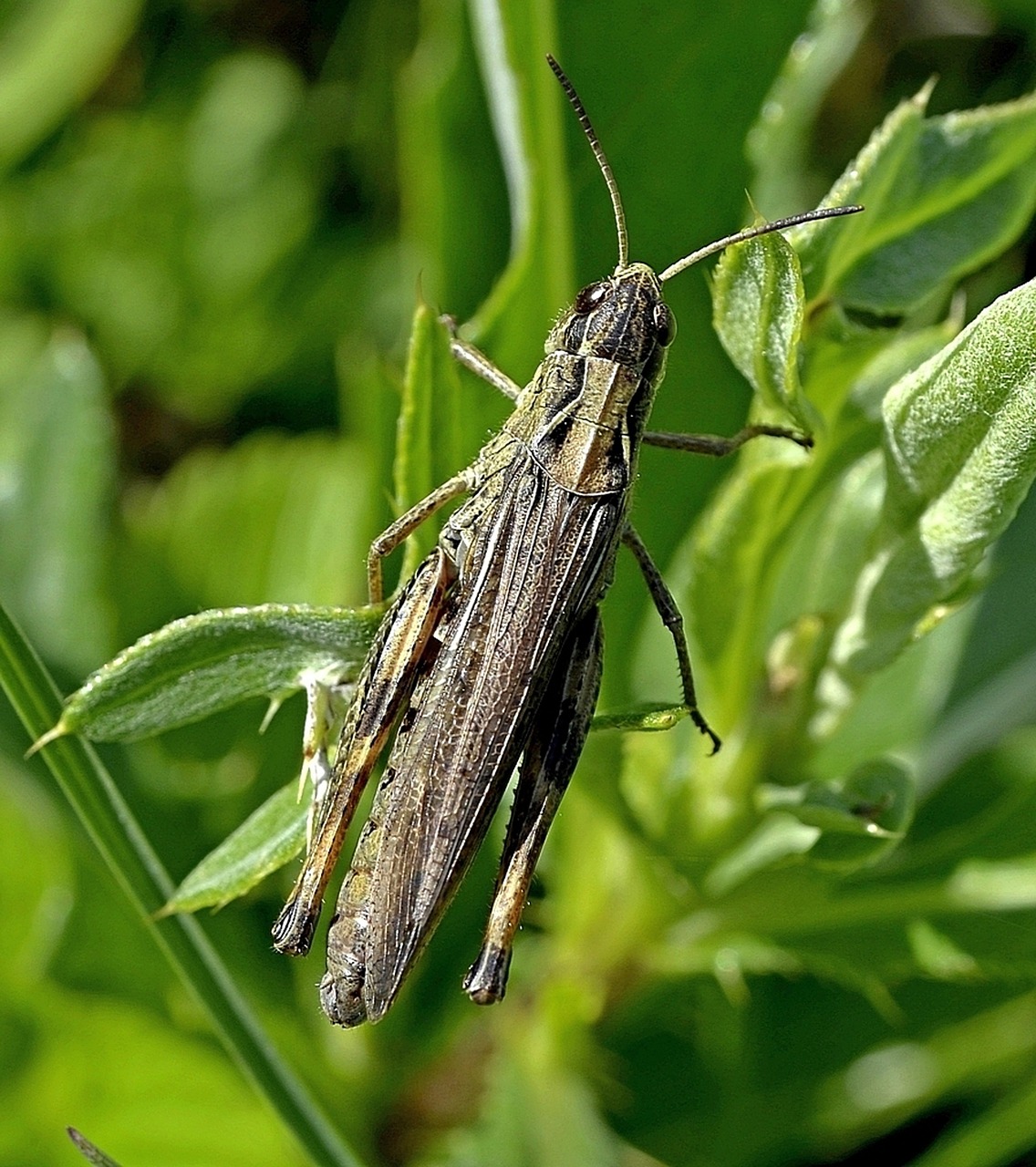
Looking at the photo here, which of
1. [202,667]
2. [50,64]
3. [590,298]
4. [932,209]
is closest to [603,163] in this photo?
[590,298]

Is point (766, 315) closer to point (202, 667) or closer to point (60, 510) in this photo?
point (202, 667)

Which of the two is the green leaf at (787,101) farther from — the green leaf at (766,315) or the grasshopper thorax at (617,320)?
the green leaf at (766,315)

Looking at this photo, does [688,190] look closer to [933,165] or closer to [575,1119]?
[933,165]

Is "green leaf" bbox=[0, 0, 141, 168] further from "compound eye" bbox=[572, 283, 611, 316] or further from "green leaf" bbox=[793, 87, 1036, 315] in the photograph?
"green leaf" bbox=[793, 87, 1036, 315]

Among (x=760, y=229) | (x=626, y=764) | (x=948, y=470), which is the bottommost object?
(x=626, y=764)

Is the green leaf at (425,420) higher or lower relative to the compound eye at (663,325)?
higher

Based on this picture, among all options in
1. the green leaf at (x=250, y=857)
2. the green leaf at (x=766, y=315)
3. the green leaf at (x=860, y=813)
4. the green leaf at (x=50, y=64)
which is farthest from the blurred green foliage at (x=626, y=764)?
the green leaf at (x=50, y=64)
